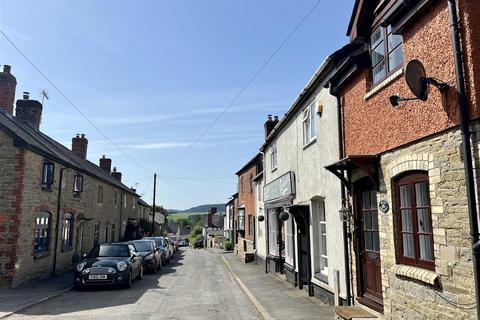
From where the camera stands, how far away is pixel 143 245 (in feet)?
65.1

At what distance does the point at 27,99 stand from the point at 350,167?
18.4 metres

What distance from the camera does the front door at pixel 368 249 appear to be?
25.1 ft

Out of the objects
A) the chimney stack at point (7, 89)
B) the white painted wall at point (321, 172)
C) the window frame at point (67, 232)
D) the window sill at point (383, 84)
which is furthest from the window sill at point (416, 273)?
the chimney stack at point (7, 89)

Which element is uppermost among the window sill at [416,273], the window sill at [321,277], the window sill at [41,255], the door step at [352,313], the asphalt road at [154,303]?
the window sill at [416,273]

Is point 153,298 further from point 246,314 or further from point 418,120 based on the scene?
point 418,120

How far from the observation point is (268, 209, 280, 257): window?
17172mm

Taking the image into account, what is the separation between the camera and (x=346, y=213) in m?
8.63

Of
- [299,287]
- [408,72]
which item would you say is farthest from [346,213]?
[299,287]

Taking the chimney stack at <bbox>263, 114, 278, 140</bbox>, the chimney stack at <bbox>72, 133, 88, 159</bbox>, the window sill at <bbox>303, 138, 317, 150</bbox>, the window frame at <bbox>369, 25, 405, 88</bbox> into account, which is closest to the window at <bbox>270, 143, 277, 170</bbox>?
the chimney stack at <bbox>263, 114, 278, 140</bbox>

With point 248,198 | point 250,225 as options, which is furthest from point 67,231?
point 248,198

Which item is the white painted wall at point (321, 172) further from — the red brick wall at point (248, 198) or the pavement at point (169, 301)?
the red brick wall at point (248, 198)

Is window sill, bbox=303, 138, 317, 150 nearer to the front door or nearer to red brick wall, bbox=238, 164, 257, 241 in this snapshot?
the front door

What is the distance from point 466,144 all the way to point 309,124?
7.17m

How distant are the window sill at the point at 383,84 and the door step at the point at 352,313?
4065mm
